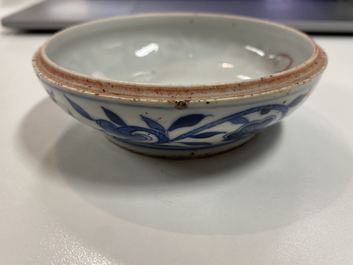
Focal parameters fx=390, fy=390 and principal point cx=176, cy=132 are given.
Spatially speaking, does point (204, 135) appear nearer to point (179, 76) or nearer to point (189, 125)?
point (189, 125)

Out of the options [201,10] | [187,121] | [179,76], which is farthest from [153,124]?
[201,10]

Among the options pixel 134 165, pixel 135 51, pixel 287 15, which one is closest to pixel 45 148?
pixel 134 165

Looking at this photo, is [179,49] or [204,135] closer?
[204,135]

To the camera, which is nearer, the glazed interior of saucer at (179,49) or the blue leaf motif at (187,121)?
the blue leaf motif at (187,121)

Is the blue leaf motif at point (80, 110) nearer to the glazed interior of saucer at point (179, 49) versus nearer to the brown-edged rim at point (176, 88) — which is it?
the brown-edged rim at point (176, 88)

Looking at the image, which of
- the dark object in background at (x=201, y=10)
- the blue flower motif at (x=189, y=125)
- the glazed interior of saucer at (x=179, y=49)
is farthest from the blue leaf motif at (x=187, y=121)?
the dark object in background at (x=201, y=10)

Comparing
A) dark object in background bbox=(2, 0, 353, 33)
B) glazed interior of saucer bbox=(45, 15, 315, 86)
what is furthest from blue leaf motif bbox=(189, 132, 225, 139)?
dark object in background bbox=(2, 0, 353, 33)

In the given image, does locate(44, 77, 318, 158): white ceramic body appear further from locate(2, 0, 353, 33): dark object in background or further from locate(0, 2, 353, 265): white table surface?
locate(2, 0, 353, 33): dark object in background
